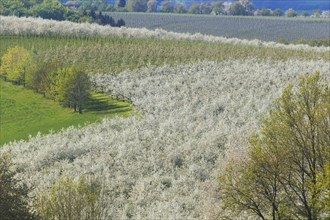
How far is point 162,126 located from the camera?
75.9 meters

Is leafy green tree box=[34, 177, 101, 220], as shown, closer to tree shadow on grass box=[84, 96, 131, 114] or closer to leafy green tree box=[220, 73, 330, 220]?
leafy green tree box=[220, 73, 330, 220]

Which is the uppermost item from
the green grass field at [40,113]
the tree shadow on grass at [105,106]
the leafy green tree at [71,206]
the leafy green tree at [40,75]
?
the leafy green tree at [71,206]

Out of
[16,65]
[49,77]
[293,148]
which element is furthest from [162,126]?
[16,65]

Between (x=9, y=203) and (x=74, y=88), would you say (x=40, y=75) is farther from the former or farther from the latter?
(x=9, y=203)

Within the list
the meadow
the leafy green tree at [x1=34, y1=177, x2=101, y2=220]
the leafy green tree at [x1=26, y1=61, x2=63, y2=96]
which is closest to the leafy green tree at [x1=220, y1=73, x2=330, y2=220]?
the leafy green tree at [x1=34, y1=177, x2=101, y2=220]

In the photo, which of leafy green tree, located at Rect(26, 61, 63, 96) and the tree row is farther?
leafy green tree, located at Rect(26, 61, 63, 96)

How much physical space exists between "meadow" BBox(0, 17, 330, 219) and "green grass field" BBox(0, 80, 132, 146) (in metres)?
4.57

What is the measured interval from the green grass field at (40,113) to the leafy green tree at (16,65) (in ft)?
23.4

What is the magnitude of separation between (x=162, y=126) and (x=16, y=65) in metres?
61.9

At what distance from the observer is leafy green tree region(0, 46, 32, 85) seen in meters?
119

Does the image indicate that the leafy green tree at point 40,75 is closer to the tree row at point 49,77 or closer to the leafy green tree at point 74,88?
the tree row at point 49,77

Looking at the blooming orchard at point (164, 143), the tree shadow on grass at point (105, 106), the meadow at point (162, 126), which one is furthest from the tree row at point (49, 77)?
the blooming orchard at point (164, 143)

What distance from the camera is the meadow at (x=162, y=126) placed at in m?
51.9

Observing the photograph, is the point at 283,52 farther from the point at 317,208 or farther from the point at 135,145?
the point at 317,208
